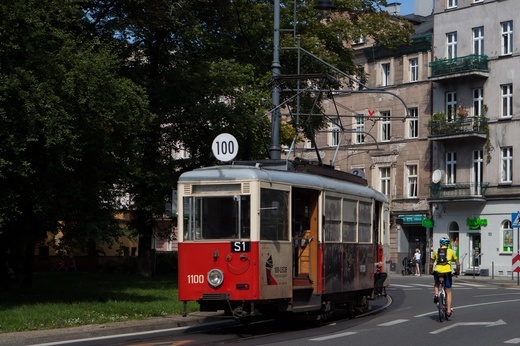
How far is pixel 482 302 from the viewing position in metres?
28.3

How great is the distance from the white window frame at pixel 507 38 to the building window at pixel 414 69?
7362 millimetres

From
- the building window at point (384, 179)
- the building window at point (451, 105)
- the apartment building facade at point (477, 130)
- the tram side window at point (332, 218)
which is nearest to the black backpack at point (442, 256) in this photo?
the tram side window at point (332, 218)

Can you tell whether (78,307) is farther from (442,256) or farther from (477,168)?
(477,168)

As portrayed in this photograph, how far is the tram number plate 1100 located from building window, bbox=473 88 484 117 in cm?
4362

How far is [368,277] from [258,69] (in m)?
16.4

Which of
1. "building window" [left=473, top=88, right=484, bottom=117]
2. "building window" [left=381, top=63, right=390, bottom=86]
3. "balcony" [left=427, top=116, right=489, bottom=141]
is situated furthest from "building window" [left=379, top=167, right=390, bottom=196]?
"building window" [left=473, top=88, right=484, bottom=117]

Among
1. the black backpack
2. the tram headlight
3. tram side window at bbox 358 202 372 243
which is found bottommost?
the tram headlight

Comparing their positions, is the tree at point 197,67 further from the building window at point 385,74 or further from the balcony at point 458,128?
the building window at point 385,74

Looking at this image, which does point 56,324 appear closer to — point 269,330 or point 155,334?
point 155,334

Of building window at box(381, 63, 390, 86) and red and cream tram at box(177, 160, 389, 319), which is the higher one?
building window at box(381, 63, 390, 86)

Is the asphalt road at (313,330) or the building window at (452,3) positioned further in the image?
the building window at (452,3)

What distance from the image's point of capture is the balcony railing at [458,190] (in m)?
58.9

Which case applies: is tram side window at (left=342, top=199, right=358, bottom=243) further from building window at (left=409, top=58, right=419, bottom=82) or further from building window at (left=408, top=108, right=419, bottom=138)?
building window at (left=409, top=58, right=419, bottom=82)

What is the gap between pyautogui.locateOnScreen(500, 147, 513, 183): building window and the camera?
58000 mm
